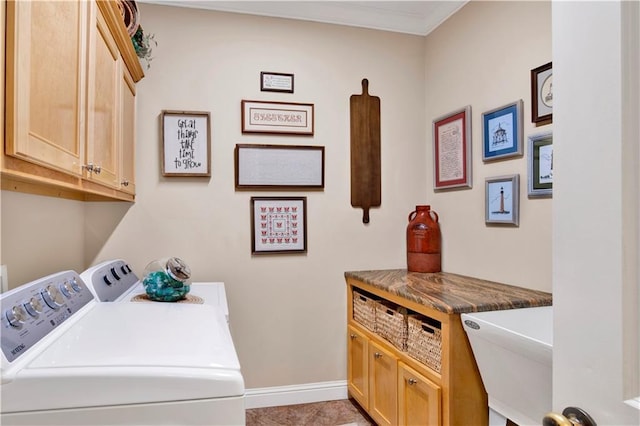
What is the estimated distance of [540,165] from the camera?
2.02 m

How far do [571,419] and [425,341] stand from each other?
51.1 inches

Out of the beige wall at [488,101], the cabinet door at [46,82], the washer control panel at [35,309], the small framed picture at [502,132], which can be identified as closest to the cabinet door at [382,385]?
the beige wall at [488,101]

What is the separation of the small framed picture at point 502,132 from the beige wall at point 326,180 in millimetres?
57

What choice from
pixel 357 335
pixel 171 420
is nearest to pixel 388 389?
pixel 357 335

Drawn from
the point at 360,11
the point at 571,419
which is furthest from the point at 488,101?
the point at 571,419

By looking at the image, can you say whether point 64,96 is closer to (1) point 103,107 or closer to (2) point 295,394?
(1) point 103,107

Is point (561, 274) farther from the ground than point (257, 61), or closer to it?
closer to it

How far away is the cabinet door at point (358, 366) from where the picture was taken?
2.50 m

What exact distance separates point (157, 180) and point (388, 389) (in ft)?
5.77

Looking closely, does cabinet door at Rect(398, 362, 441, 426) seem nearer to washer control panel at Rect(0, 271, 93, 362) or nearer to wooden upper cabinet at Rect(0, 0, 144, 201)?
washer control panel at Rect(0, 271, 93, 362)

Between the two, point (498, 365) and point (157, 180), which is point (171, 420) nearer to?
point (498, 365)

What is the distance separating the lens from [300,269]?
9.10 feet

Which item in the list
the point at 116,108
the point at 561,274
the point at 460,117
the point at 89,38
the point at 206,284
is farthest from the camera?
the point at 460,117

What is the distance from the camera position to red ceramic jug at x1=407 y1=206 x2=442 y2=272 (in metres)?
2.73
